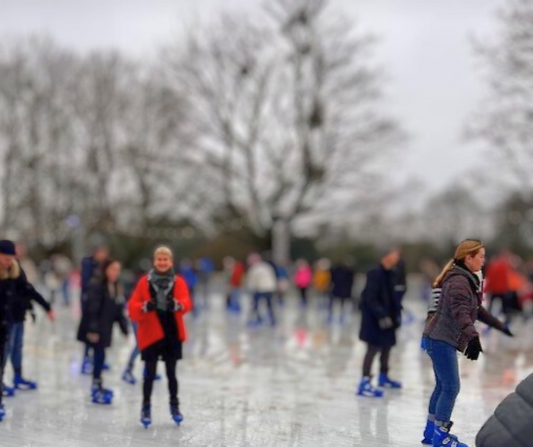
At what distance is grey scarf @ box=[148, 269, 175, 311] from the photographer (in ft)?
25.8

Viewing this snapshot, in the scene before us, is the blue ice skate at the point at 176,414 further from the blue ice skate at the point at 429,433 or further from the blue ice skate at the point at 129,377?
the blue ice skate at the point at 129,377

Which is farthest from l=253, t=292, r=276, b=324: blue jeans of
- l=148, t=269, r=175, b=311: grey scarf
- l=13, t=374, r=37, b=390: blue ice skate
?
l=148, t=269, r=175, b=311: grey scarf

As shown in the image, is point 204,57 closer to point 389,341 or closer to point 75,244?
point 75,244

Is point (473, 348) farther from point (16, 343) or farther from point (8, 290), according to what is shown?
point (16, 343)

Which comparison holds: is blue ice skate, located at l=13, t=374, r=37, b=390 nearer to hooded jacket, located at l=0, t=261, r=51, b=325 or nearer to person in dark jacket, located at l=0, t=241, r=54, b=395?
person in dark jacket, located at l=0, t=241, r=54, b=395

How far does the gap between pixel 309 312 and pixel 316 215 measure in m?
11.4

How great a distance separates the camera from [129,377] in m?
10.8

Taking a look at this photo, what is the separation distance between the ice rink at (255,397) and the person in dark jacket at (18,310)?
1.05 ft

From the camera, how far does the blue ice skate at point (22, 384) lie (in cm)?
1003

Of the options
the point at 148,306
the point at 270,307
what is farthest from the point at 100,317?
the point at 270,307

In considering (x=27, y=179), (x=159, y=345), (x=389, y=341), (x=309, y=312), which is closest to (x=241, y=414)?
(x=159, y=345)

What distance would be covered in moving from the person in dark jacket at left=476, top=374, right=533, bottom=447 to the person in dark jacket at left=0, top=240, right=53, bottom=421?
436 cm

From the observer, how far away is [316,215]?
37.0m

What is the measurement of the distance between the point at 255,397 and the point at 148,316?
7.72ft
